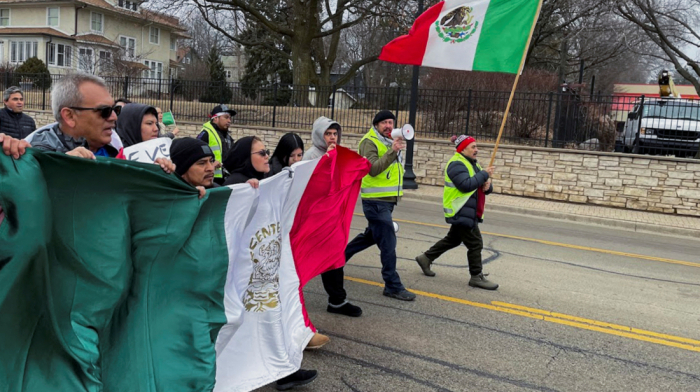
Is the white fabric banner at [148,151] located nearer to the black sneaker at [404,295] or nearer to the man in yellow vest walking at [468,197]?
the black sneaker at [404,295]

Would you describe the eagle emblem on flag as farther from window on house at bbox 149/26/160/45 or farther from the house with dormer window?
window on house at bbox 149/26/160/45

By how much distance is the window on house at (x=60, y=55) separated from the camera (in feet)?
170

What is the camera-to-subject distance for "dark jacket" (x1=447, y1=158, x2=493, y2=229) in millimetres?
6445

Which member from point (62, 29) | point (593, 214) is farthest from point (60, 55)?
point (593, 214)

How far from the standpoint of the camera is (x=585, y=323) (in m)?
5.66

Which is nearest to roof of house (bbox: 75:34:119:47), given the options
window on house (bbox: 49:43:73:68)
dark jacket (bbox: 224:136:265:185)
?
window on house (bbox: 49:43:73:68)

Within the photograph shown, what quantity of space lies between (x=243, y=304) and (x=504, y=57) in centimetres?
489

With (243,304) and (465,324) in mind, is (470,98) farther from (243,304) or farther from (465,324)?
(243,304)

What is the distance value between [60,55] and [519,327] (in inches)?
2187

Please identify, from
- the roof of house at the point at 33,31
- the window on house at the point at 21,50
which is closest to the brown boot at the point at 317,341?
the roof of house at the point at 33,31

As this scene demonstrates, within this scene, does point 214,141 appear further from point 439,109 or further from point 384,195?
point 439,109

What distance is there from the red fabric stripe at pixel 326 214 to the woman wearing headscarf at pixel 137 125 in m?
1.29

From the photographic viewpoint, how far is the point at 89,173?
282 centimetres

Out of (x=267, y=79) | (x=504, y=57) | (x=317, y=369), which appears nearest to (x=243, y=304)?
(x=317, y=369)
